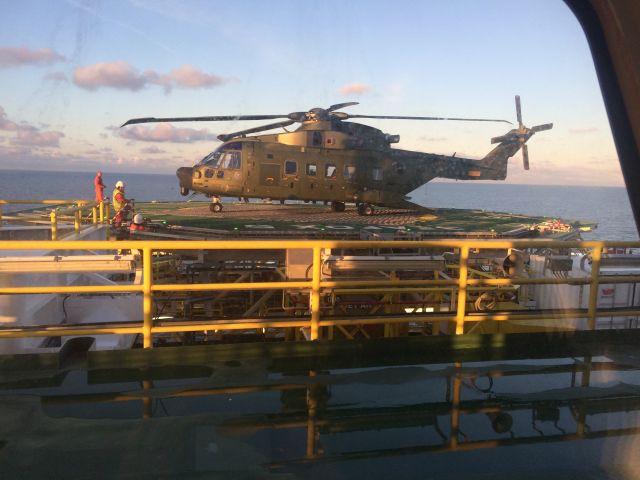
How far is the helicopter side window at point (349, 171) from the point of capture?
2142 centimetres

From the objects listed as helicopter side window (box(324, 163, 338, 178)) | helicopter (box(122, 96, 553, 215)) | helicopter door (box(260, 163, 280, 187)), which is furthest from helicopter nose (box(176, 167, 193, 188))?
helicopter side window (box(324, 163, 338, 178))

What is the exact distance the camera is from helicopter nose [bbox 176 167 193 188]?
20812 mm

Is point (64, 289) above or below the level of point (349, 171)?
below

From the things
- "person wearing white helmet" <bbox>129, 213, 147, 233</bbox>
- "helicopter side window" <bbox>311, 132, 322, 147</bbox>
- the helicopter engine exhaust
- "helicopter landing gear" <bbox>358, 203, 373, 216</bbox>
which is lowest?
"person wearing white helmet" <bbox>129, 213, 147, 233</bbox>

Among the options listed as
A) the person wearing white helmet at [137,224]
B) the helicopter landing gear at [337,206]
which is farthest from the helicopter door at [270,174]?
the person wearing white helmet at [137,224]

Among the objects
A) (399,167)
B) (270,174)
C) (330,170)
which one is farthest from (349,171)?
(270,174)

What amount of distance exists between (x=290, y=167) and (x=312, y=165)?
3.13 ft

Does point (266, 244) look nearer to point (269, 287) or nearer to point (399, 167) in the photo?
point (269, 287)

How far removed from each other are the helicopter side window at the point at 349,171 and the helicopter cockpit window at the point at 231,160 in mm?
4642

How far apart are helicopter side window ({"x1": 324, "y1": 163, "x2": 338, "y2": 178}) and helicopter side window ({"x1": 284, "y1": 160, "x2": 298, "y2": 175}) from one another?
1.32 m

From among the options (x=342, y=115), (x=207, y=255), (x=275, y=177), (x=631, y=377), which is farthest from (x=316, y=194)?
(x=631, y=377)

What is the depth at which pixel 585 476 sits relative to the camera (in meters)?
2.93

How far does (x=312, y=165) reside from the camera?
68.5 ft

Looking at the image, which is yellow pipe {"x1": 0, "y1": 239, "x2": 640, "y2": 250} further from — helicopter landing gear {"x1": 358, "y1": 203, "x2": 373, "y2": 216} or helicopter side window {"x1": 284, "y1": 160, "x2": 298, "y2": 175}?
helicopter landing gear {"x1": 358, "y1": 203, "x2": 373, "y2": 216}
